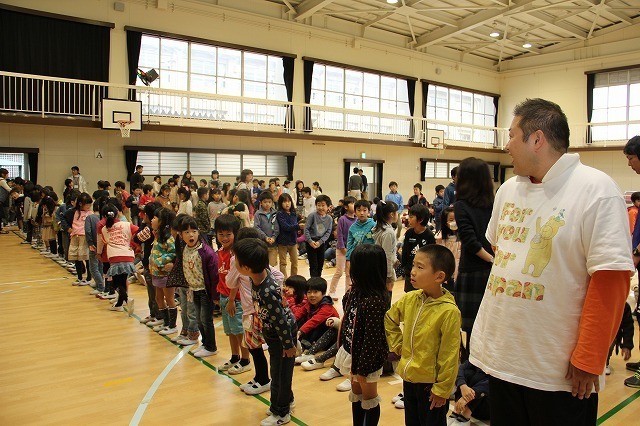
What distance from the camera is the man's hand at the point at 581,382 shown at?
1627mm

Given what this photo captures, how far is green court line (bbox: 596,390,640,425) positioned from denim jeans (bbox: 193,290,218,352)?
128 inches

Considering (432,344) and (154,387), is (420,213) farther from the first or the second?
(154,387)

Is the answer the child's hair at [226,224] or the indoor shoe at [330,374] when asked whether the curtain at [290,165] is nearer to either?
the child's hair at [226,224]

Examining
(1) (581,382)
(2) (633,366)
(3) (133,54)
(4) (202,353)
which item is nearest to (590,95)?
(3) (133,54)

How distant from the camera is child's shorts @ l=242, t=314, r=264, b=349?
11.7ft

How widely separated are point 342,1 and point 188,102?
642 cm

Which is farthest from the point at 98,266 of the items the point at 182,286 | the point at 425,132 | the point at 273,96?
the point at 425,132

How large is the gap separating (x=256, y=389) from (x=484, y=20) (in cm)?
1639

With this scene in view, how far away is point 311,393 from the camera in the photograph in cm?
391

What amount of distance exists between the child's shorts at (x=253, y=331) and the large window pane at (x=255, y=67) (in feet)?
44.2

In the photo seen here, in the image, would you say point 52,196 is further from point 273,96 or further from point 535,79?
point 535,79

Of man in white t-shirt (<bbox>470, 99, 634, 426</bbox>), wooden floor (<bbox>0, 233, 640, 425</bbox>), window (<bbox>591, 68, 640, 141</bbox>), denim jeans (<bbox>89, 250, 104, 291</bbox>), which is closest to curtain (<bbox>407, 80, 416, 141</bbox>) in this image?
window (<bbox>591, 68, 640, 141</bbox>)

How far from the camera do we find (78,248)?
25.0ft

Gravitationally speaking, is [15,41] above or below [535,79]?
below
